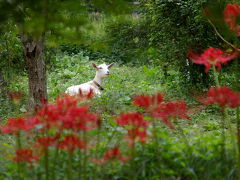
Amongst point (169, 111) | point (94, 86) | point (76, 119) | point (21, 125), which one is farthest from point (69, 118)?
point (94, 86)

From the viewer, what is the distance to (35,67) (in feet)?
21.2

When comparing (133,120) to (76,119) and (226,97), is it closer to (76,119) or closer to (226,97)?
(76,119)

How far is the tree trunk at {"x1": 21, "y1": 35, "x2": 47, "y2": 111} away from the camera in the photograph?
6.36 meters

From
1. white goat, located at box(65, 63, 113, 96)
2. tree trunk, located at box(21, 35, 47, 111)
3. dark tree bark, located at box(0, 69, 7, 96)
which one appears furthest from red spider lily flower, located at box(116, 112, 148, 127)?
dark tree bark, located at box(0, 69, 7, 96)

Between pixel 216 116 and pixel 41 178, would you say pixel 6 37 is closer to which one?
pixel 216 116

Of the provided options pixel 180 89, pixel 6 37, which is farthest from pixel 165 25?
pixel 6 37

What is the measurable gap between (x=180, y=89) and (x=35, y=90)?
3.71m

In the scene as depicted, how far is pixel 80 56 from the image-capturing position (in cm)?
1689

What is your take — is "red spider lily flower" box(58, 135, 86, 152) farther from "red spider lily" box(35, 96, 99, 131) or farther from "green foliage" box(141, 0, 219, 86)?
"green foliage" box(141, 0, 219, 86)

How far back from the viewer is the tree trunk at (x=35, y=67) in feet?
20.9

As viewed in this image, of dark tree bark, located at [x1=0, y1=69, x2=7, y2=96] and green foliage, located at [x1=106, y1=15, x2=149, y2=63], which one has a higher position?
dark tree bark, located at [x1=0, y1=69, x2=7, y2=96]

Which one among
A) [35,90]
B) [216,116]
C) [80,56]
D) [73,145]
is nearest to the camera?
[73,145]

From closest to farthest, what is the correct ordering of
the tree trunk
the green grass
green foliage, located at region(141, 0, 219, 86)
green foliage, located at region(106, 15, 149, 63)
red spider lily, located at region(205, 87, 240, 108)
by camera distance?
red spider lily, located at region(205, 87, 240, 108)
the green grass
the tree trunk
green foliage, located at region(141, 0, 219, 86)
green foliage, located at region(106, 15, 149, 63)

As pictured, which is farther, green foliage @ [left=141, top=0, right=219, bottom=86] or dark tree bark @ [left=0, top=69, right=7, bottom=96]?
dark tree bark @ [left=0, top=69, right=7, bottom=96]
